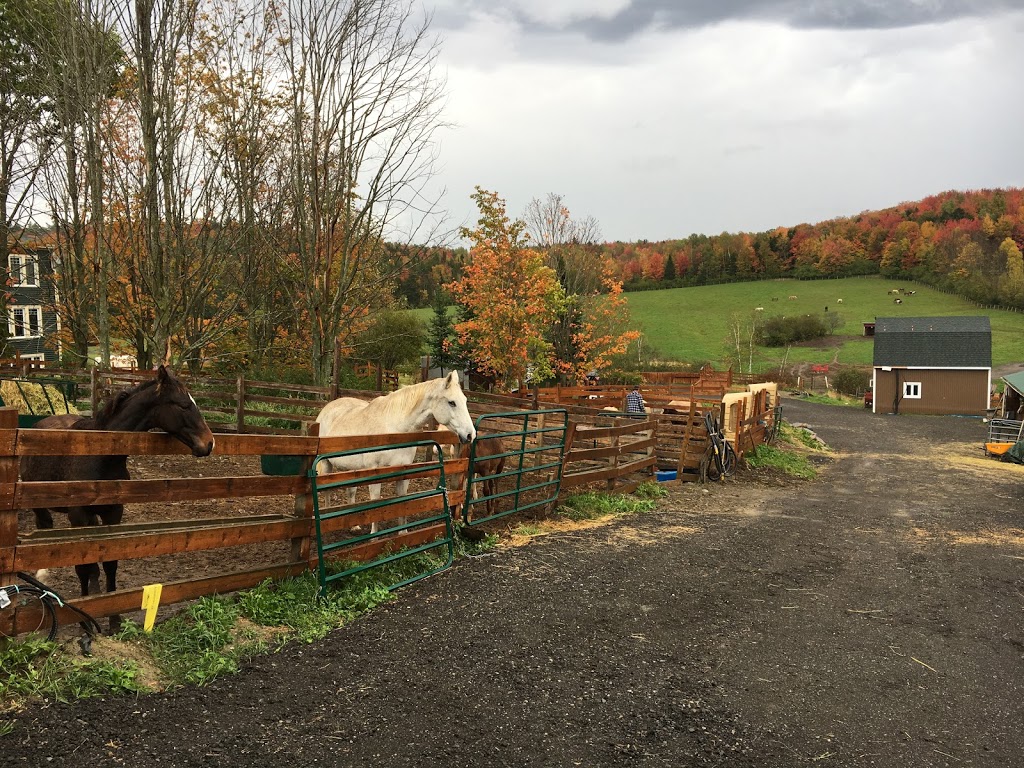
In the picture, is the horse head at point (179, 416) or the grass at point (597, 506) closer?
the horse head at point (179, 416)

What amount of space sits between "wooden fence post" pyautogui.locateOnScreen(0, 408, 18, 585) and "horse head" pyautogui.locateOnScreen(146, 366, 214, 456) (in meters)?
0.93

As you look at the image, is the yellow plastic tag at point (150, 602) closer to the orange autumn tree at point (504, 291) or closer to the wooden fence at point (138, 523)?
the wooden fence at point (138, 523)

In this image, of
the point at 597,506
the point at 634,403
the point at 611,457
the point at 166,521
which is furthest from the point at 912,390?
the point at 166,521

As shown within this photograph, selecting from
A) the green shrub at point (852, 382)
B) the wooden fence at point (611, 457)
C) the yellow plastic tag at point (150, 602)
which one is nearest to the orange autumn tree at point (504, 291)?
the wooden fence at point (611, 457)

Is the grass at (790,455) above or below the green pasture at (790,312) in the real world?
below

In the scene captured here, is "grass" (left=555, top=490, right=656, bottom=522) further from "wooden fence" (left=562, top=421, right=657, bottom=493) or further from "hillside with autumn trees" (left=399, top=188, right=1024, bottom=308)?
"hillside with autumn trees" (left=399, top=188, right=1024, bottom=308)

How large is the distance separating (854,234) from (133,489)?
100299 mm

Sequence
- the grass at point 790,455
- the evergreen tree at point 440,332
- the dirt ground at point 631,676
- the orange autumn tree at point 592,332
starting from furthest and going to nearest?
the evergreen tree at point 440,332, the orange autumn tree at point 592,332, the grass at point 790,455, the dirt ground at point 631,676

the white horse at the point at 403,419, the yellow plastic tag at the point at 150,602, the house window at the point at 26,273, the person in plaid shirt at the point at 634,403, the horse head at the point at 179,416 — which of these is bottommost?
the person in plaid shirt at the point at 634,403

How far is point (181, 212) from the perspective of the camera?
39.3ft

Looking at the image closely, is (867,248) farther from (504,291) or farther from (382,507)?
(382,507)

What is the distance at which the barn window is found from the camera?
131 ft

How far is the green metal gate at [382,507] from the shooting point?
5098 mm

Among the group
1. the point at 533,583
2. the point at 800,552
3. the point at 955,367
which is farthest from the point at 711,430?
the point at 955,367
